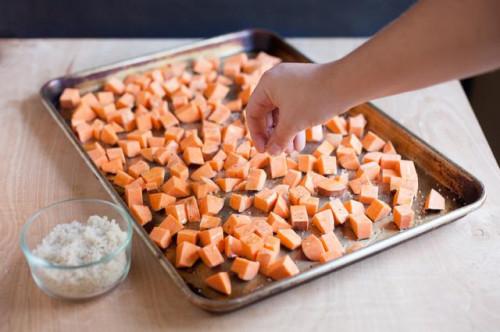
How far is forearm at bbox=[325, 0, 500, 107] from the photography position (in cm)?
97

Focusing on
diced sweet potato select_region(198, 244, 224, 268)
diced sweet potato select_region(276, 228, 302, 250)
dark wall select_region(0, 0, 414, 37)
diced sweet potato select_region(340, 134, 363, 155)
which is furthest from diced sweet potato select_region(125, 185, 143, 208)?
dark wall select_region(0, 0, 414, 37)

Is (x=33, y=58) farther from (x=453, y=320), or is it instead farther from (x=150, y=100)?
(x=453, y=320)

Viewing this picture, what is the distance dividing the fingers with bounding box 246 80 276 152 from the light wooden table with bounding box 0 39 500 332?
37 centimetres

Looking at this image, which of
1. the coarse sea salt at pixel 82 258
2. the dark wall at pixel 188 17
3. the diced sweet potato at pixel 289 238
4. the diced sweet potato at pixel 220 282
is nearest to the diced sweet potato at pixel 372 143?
the diced sweet potato at pixel 289 238

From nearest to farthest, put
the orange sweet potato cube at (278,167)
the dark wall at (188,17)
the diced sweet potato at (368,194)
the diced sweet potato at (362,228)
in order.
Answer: the diced sweet potato at (362,228)
the diced sweet potato at (368,194)
the orange sweet potato cube at (278,167)
the dark wall at (188,17)

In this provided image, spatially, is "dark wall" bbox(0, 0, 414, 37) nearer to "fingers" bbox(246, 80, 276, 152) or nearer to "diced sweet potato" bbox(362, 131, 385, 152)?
"diced sweet potato" bbox(362, 131, 385, 152)

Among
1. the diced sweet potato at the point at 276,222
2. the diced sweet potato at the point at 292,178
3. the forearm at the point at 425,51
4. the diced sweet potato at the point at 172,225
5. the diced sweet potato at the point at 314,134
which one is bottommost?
the diced sweet potato at the point at 172,225

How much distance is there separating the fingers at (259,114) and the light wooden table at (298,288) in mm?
369

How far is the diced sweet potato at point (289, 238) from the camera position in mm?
1343

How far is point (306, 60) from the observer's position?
199cm

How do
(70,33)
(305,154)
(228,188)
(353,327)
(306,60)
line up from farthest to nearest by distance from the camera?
1. (70,33)
2. (306,60)
3. (305,154)
4. (228,188)
5. (353,327)

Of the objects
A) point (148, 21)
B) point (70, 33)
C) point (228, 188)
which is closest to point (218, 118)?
point (228, 188)

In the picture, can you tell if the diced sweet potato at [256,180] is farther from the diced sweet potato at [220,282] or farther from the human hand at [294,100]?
the diced sweet potato at [220,282]

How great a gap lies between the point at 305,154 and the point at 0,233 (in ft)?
2.60
